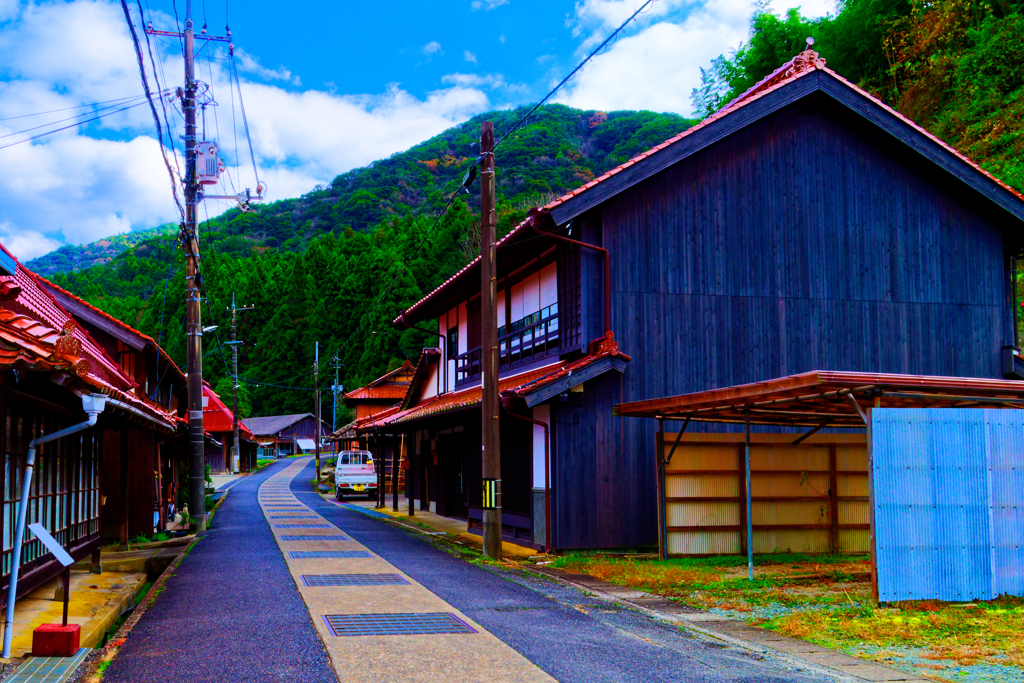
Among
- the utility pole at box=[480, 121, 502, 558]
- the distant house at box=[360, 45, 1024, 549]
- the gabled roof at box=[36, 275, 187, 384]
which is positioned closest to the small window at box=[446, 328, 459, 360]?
the distant house at box=[360, 45, 1024, 549]

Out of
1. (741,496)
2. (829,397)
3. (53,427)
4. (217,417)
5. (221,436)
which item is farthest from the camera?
(221,436)

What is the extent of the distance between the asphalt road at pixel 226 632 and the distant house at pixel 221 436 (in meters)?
29.7

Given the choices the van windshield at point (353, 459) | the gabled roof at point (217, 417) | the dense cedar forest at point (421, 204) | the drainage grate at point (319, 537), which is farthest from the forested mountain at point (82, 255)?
the drainage grate at point (319, 537)

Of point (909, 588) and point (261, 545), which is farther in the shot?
point (261, 545)

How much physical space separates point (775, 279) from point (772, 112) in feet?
10.4

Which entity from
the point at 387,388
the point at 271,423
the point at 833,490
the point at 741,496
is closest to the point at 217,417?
the point at 387,388

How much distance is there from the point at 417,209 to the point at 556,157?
48.1 ft

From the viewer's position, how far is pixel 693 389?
15641mm

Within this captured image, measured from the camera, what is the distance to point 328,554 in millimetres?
15031

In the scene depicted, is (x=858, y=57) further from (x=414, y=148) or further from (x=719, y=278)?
(x=414, y=148)

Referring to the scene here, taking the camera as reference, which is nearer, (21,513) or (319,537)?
(21,513)

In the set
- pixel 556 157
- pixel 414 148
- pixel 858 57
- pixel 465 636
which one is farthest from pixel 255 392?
pixel 465 636

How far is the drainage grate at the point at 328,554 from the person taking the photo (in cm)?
1453

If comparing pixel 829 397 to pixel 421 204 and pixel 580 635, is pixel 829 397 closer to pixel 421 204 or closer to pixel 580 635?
pixel 580 635
